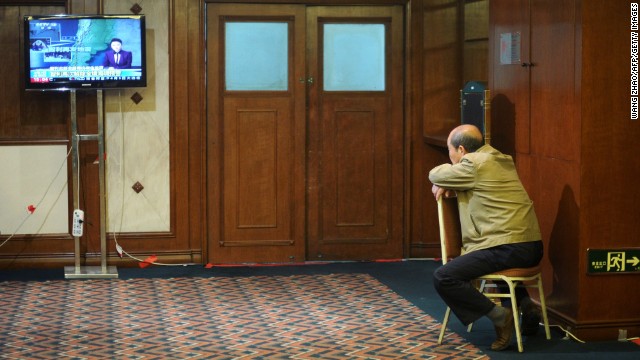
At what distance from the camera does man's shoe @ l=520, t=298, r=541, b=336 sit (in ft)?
19.8

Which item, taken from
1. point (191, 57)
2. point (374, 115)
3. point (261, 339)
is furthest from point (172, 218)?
point (261, 339)

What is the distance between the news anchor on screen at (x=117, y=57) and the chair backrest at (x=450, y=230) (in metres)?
3.13

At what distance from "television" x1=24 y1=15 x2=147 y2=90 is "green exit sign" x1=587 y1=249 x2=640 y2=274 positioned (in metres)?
3.83

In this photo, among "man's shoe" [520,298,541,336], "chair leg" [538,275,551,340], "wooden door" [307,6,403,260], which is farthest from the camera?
"wooden door" [307,6,403,260]

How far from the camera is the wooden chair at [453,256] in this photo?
573 cm

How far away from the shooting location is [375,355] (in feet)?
18.6

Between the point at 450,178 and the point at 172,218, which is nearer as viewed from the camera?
the point at 450,178

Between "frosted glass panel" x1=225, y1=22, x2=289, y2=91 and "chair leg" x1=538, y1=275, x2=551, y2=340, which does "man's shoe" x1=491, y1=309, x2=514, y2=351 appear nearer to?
"chair leg" x1=538, y1=275, x2=551, y2=340

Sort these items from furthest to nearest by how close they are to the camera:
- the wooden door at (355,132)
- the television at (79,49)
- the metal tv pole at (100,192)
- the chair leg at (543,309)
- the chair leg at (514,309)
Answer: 1. the wooden door at (355,132)
2. the metal tv pole at (100,192)
3. the television at (79,49)
4. the chair leg at (543,309)
5. the chair leg at (514,309)

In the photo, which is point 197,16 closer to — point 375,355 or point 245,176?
point 245,176

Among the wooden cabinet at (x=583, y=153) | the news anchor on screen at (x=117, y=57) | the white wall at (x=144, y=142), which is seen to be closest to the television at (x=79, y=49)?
the news anchor on screen at (x=117, y=57)

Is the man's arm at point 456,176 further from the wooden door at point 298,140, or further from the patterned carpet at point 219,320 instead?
the wooden door at point 298,140

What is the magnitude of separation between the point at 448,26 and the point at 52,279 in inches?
146

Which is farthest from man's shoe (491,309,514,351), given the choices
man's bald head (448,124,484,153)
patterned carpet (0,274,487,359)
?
man's bald head (448,124,484,153)
